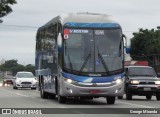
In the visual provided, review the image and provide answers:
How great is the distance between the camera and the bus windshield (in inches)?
875

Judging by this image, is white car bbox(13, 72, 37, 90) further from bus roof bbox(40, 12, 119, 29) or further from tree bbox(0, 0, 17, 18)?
bus roof bbox(40, 12, 119, 29)

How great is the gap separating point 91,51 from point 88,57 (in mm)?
301

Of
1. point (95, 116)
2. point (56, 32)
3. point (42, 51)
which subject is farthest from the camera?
point (42, 51)

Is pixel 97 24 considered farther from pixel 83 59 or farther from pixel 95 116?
pixel 95 116

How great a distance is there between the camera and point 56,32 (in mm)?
23906

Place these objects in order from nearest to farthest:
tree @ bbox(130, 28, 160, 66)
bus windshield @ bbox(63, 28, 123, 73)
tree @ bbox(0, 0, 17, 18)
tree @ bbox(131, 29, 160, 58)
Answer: bus windshield @ bbox(63, 28, 123, 73), tree @ bbox(0, 0, 17, 18), tree @ bbox(130, 28, 160, 66), tree @ bbox(131, 29, 160, 58)

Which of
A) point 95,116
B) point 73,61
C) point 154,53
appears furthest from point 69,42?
point 154,53

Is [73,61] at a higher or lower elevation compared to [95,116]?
higher

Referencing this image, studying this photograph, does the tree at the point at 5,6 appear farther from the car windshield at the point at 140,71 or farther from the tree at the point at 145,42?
the tree at the point at 145,42

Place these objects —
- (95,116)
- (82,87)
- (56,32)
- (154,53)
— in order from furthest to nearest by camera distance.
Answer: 1. (154,53)
2. (56,32)
3. (82,87)
4. (95,116)

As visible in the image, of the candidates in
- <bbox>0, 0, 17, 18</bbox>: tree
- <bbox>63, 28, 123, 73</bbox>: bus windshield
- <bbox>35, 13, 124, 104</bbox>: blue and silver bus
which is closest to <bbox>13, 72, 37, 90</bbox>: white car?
Result: <bbox>0, 0, 17, 18</bbox>: tree

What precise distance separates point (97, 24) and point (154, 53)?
62.2 m

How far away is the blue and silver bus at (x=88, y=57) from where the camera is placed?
72.4ft

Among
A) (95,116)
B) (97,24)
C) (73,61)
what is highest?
(97,24)
